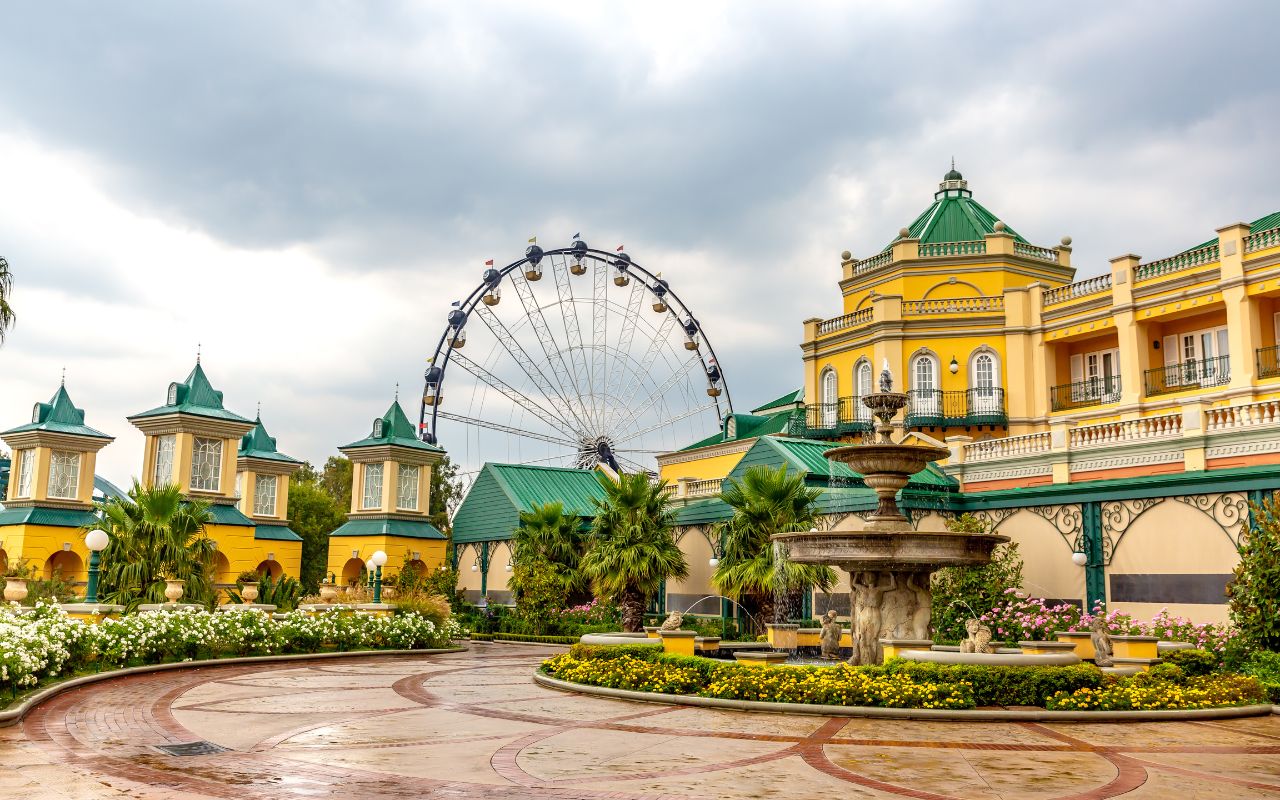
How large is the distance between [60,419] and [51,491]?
130 inches

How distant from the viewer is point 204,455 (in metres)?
44.1

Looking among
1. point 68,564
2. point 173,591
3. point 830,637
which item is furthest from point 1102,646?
point 68,564

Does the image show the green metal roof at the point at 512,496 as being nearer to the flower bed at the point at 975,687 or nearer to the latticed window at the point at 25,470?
the latticed window at the point at 25,470

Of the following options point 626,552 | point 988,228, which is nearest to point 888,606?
point 626,552

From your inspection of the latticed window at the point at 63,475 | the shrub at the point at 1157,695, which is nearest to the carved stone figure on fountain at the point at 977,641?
the shrub at the point at 1157,695

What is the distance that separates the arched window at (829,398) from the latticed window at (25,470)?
104 feet

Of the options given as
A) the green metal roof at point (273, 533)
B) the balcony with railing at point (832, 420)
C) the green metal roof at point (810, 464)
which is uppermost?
the balcony with railing at point (832, 420)

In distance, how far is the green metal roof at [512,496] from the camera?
4297 cm

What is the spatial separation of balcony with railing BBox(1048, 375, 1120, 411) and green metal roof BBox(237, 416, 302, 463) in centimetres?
3578

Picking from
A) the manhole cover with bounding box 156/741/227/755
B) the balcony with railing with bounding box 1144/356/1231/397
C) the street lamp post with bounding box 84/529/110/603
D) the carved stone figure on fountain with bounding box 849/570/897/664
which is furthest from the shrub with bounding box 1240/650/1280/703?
the street lamp post with bounding box 84/529/110/603

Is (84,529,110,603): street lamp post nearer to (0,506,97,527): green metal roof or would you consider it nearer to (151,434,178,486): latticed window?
(0,506,97,527): green metal roof

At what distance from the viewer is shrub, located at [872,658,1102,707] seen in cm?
1486

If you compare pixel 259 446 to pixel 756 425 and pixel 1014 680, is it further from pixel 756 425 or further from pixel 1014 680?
pixel 1014 680

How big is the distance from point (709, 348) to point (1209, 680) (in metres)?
39.7
